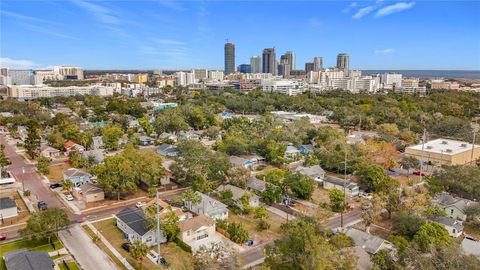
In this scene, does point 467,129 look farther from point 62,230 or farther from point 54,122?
point 54,122

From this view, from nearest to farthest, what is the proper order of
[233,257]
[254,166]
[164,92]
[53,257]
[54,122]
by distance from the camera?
[233,257]
[53,257]
[254,166]
[54,122]
[164,92]

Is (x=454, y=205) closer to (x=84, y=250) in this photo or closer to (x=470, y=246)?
(x=470, y=246)

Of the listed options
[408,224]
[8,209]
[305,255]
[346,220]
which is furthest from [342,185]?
[8,209]

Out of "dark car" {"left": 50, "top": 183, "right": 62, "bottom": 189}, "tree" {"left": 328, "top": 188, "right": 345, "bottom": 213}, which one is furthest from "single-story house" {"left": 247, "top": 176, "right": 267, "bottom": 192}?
"dark car" {"left": 50, "top": 183, "right": 62, "bottom": 189}

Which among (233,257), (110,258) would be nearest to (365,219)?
(233,257)

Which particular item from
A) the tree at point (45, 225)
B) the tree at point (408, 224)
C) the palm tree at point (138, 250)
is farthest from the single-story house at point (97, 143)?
the tree at point (408, 224)

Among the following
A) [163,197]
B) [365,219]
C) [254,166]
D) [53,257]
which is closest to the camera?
[53,257]

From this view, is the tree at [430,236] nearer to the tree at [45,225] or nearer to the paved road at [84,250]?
the paved road at [84,250]
